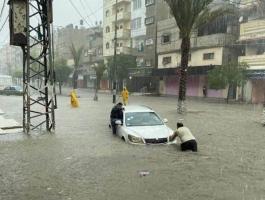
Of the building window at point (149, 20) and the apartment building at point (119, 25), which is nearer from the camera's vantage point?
the building window at point (149, 20)

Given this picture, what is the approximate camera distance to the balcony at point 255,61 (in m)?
37.6

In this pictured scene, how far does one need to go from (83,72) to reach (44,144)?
252 feet

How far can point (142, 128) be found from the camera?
13328mm

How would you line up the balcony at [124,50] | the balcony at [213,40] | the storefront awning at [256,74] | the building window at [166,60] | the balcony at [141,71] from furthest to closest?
the balcony at [124,50], the balcony at [141,71], the building window at [166,60], the balcony at [213,40], the storefront awning at [256,74]

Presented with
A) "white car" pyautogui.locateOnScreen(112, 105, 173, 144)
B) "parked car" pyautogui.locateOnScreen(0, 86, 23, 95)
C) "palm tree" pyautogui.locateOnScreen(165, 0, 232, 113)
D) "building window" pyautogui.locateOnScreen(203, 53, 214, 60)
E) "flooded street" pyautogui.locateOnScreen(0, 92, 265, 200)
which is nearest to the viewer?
"flooded street" pyautogui.locateOnScreen(0, 92, 265, 200)

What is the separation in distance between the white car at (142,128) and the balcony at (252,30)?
85.3 ft

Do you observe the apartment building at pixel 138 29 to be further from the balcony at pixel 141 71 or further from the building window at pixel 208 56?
the building window at pixel 208 56

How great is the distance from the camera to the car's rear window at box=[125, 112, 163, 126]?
13.9 meters

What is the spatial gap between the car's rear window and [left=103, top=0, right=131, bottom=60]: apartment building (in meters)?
52.0

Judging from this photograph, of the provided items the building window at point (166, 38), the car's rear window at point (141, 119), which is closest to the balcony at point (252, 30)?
the building window at point (166, 38)

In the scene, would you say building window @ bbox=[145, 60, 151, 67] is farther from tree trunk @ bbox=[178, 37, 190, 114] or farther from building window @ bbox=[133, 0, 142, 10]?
tree trunk @ bbox=[178, 37, 190, 114]

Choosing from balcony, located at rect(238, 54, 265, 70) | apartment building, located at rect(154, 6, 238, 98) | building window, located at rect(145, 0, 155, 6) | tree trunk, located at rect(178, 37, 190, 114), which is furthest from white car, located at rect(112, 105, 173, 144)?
building window, located at rect(145, 0, 155, 6)

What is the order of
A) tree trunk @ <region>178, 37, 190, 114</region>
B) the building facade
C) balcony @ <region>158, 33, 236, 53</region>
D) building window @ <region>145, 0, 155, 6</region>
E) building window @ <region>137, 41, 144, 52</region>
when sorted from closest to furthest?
tree trunk @ <region>178, 37, 190, 114</region> → balcony @ <region>158, 33, 236, 53</region> → building window @ <region>145, 0, 155, 6</region> → building window @ <region>137, 41, 144, 52</region> → the building facade

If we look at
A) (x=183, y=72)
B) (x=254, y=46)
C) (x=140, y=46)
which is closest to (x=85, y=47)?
(x=140, y=46)
